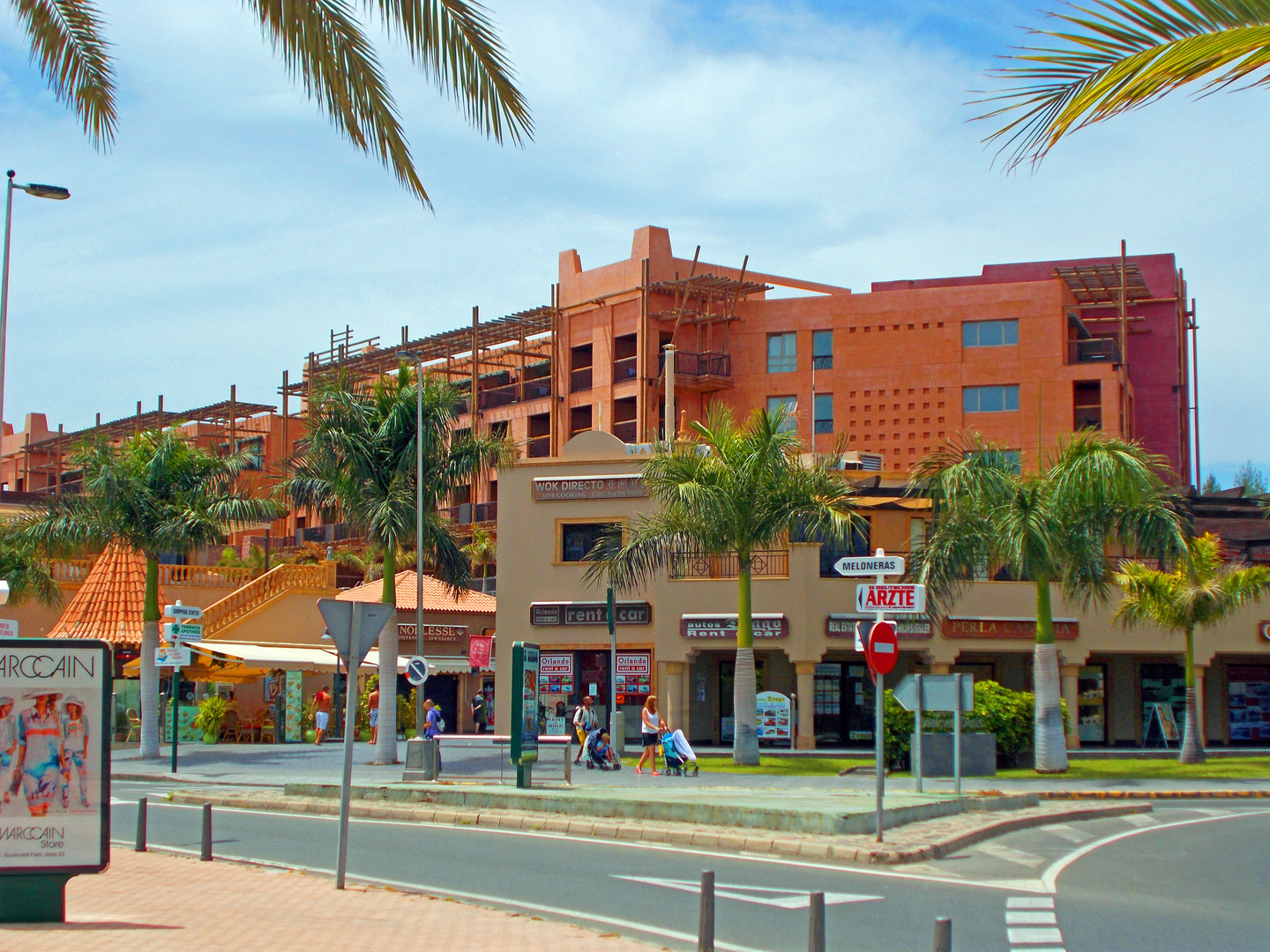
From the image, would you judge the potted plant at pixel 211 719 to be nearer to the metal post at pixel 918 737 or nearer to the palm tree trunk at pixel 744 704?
the palm tree trunk at pixel 744 704

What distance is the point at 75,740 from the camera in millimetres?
9852

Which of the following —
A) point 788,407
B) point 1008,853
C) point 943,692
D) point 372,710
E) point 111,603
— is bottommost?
point 372,710

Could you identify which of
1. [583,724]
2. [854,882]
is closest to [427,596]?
[583,724]

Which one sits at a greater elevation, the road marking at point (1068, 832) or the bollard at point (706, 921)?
the bollard at point (706, 921)

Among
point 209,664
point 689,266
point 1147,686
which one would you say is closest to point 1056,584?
point 1147,686

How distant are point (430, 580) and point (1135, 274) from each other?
32578mm

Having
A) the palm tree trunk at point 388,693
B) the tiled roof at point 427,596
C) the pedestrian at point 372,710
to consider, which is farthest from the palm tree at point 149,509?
the tiled roof at point 427,596

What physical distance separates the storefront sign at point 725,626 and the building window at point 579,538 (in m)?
3.50

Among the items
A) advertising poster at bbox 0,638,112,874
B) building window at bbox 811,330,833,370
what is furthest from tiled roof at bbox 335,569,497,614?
advertising poster at bbox 0,638,112,874

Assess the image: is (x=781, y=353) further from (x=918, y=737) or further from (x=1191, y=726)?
(x=918, y=737)

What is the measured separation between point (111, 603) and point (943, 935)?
140ft

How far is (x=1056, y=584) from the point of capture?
118 feet

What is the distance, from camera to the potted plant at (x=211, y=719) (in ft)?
132

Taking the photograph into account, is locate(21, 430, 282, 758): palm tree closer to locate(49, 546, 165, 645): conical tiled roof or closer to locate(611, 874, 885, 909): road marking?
locate(49, 546, 165, 645): conical tiled roof
